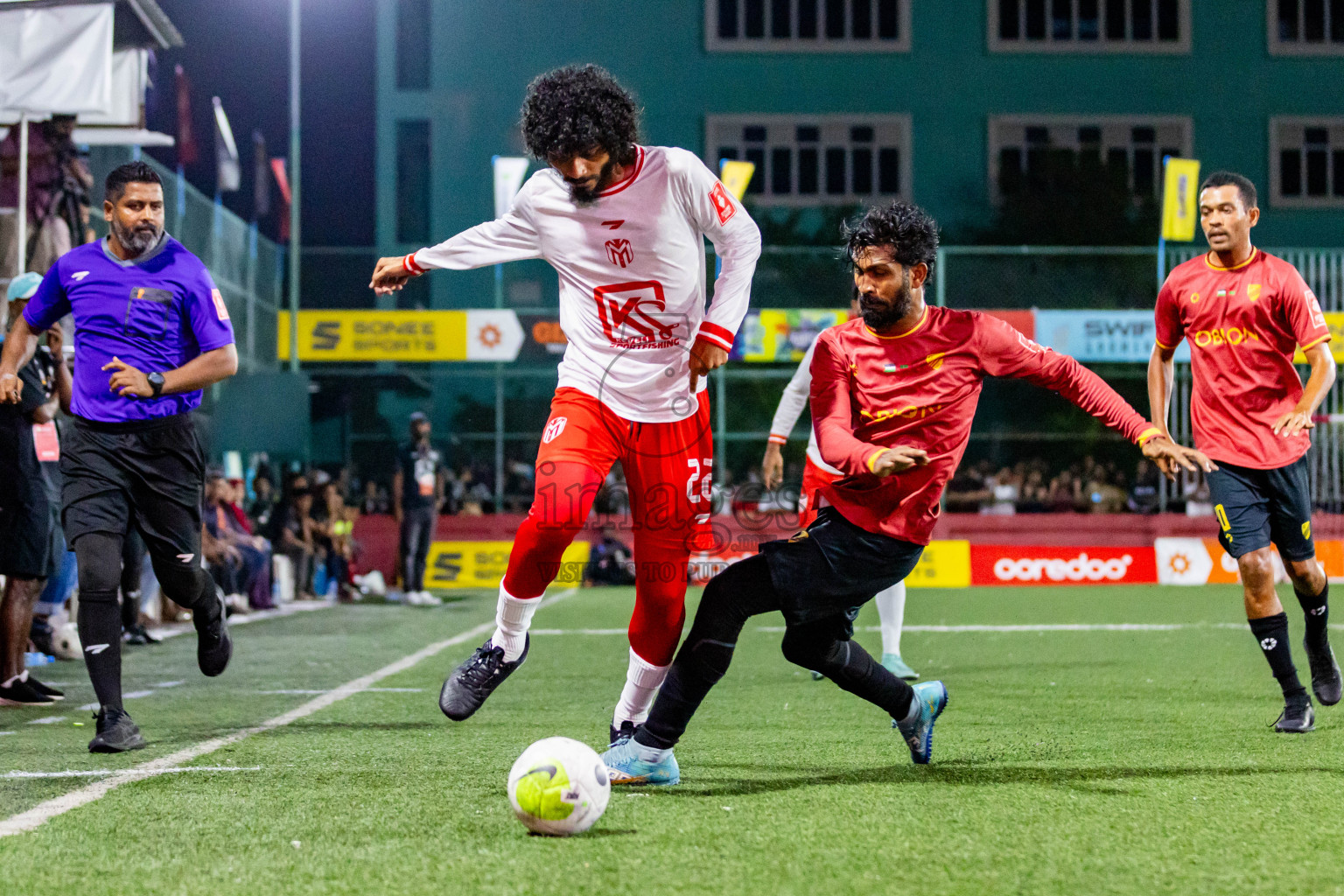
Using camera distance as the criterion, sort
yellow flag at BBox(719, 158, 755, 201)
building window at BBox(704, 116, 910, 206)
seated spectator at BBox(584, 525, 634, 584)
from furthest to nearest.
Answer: building window at BBox(704, 116, 910, 206)
yellow flag at BBox(719, 158, 755, 201)
seated spectator at BBox(584, 525, 634, 584)

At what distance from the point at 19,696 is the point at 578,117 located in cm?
443

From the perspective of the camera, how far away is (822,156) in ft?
116

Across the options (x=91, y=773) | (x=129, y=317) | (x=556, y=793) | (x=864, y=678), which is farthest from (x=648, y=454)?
(x=129, y=317)

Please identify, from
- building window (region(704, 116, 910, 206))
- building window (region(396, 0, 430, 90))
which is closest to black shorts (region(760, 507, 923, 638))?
building window (region(704, 116, 910, 206))

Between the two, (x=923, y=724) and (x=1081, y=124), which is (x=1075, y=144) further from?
(x=923, y=724)

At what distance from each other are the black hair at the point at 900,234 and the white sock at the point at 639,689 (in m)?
1.55

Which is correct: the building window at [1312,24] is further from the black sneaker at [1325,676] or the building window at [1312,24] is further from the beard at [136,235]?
the beard at [136,235]

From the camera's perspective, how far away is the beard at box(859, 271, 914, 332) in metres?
4.72

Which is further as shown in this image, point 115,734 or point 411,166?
point 411,166

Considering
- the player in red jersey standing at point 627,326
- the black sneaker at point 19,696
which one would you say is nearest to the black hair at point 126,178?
the player in red jersey standing at point 627,326

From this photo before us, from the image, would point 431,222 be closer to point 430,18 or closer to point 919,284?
point 430,18

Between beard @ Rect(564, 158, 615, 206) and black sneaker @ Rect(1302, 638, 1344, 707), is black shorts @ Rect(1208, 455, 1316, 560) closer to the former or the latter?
black sneaker @ Rect(1302, 638, 1344, 707)

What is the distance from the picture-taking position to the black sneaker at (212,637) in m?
6.25

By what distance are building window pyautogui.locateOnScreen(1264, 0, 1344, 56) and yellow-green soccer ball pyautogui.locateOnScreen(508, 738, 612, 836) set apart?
3668 centimetres
